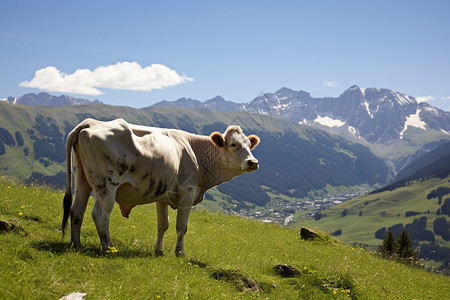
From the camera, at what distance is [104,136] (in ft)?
30.2

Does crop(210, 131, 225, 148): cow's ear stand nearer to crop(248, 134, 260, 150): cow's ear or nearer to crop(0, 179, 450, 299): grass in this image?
crop(248, 134, 260, 150): cow's ear

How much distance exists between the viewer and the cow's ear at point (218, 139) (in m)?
12.8

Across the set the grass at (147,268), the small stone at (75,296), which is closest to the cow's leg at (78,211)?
the grass at (147,268)

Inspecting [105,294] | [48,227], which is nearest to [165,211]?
[48,227]

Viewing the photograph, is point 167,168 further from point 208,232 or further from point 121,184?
point 208,232

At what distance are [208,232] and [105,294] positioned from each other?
12.8 metres

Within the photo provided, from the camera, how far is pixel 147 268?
8.59m

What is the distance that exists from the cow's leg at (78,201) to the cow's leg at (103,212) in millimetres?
581

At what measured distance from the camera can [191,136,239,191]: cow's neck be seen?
12836 millimetres

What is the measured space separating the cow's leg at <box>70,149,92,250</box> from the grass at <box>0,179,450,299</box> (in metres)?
0.41

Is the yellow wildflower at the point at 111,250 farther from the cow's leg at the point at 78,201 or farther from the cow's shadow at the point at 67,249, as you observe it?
the cow's leg at the point at 78,201

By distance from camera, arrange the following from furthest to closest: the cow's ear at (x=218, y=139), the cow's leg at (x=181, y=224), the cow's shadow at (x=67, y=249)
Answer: the cow's ear at (x=218, y=139), the cow's leg at (x=181, y=224), the cow's shadow at (x=67, y=249)

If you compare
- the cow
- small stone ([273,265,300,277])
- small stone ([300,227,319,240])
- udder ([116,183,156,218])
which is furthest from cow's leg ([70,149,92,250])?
small stone ([300,227,319,240])

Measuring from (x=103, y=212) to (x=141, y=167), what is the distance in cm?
145
